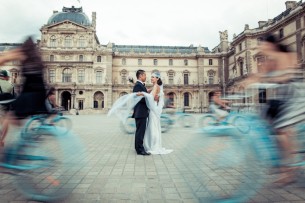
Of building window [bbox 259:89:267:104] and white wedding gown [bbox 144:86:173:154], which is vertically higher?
building window [bbox 259:89:267:104]

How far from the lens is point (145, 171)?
4613 mm

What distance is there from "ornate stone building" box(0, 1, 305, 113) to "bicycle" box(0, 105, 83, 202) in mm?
44390

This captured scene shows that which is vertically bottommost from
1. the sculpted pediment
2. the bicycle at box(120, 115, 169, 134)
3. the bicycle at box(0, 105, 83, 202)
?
the bicycle at box(120, 115, 169, 134)

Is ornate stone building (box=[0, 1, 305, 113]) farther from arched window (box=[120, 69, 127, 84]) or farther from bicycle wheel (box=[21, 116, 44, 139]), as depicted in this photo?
bicycle wheel (box=[21, 116, 44, 139])

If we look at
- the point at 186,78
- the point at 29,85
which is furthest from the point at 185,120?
the point at 186,78

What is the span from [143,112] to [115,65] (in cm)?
5081

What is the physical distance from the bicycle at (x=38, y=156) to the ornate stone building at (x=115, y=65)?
1748 inches

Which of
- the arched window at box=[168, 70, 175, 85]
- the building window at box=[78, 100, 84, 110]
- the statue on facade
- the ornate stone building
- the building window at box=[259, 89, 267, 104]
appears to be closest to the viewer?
the building window at box=[259, 89, 267, 104]

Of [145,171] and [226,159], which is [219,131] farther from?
[145,171]

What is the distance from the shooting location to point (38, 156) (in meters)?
2.96

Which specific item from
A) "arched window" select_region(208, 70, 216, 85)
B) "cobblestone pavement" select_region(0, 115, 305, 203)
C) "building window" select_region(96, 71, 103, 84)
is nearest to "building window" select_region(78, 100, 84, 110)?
"building window" select_region(96, 71, 103, 84)

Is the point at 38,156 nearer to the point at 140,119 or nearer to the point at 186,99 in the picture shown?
the point at 140,119

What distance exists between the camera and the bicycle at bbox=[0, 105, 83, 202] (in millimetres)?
2928

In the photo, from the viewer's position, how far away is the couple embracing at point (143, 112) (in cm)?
606
